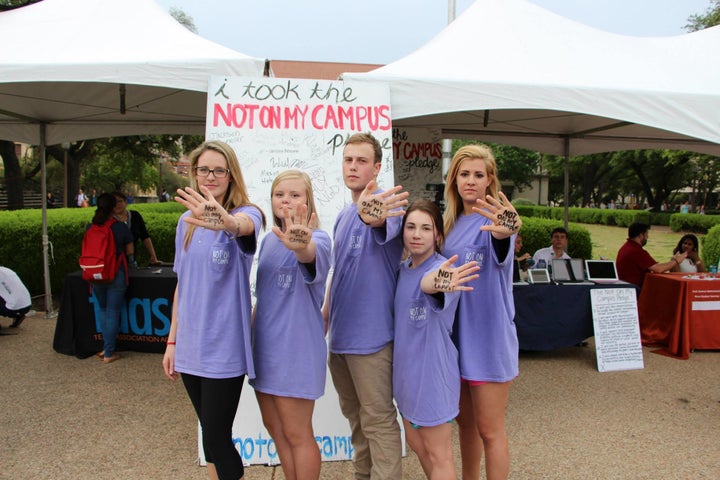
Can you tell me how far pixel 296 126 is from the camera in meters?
3.43

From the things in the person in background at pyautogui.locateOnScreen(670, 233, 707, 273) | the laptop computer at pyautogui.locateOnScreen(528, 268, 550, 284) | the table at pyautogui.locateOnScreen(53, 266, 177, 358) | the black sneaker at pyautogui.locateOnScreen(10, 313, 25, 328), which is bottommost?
the black sneaker at pyautogui.locateOnScreen(10, 313, 25, 328)

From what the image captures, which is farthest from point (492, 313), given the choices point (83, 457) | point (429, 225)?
point (83, 457)

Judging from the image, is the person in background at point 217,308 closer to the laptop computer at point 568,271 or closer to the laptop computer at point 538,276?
the laptop computer at point 538,276

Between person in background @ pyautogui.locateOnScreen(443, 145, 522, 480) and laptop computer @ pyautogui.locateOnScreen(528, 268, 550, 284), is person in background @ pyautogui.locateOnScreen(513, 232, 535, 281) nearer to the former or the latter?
laptop computer @ pyautogui.locateOnScreen(528, 268, 550, 284)

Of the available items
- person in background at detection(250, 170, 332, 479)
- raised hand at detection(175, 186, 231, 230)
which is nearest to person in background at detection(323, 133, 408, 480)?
person in background at detection(250, 170, 332, 479)

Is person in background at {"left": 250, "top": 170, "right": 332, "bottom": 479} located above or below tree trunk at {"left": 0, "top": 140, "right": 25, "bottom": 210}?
below

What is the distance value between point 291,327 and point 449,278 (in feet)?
2.10

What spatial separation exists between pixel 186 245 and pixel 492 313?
50.3 inches

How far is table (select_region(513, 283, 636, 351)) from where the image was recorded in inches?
199

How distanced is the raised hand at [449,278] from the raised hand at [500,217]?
0.64 ft

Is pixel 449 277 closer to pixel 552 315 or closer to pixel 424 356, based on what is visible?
pixel 424 356

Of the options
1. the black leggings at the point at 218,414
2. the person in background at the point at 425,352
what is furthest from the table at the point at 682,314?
the black leggings at the point at 218,414

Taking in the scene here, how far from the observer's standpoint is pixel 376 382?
2.15m

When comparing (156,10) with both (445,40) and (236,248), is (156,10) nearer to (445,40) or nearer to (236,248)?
(445,40)
